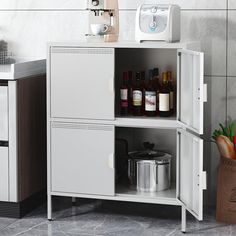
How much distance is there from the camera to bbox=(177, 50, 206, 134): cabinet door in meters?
3.21

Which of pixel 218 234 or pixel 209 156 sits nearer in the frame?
pixel 218 234

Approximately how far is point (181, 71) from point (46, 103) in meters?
0.88

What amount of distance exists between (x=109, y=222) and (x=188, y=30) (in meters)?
1.19

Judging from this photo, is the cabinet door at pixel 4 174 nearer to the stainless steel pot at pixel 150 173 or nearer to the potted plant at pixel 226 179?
the stainless steel pot at pixel 150 173

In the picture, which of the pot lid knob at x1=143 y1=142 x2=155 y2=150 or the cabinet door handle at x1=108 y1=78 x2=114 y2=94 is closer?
the cabinet door handle at x1=108 y1=78 x2=114 y2=94

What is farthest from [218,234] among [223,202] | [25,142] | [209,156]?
[25,142]

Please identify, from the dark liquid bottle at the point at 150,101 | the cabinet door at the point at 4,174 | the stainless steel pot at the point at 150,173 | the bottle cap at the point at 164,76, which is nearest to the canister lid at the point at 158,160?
the stainless steel pot at the point at 150,173

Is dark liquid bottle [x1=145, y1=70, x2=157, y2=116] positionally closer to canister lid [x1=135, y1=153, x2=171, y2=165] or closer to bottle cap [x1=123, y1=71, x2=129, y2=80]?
bottle cap [x1=123, y1=71, x2=129, y2=80]

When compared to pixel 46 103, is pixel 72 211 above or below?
below

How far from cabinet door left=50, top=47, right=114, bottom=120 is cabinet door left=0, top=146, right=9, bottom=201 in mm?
341

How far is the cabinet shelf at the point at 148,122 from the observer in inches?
141

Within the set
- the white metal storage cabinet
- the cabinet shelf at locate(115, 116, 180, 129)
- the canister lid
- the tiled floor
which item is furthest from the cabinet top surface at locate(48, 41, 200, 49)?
the tiled floor

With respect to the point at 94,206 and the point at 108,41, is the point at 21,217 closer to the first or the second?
the point at 94,206

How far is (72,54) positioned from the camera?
12.1ft
